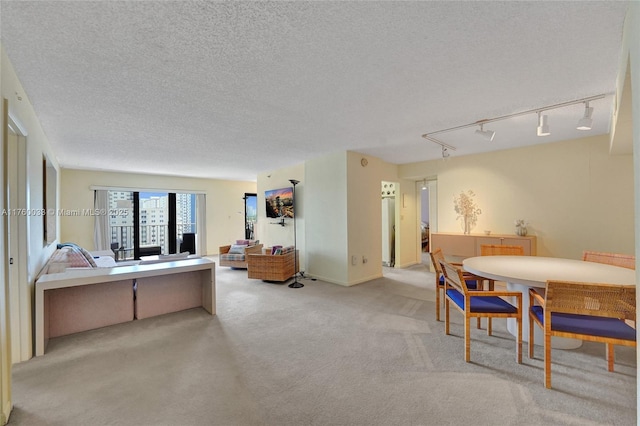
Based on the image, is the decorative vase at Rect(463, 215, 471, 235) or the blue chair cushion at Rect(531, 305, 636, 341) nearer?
the blue chair cushion at Rect(531, 305, 636, 341)

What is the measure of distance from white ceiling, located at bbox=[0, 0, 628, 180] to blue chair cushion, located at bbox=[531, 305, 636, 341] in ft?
6.38

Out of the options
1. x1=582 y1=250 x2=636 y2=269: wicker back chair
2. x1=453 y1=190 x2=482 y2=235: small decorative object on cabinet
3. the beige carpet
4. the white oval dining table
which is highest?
x1=453 y1=190 x2=482 y2=235: small decorative object on cabinet

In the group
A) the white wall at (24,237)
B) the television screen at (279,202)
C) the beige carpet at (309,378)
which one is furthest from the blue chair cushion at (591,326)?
the television screen at (279,202)

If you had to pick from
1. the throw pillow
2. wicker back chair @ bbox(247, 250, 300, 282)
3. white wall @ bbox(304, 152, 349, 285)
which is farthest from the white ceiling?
the throw pillow

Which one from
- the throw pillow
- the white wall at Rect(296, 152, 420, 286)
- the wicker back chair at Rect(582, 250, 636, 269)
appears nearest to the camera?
the wicker back chair at Rect(582, 250, 636, 269)

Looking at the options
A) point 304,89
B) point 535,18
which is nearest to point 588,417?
point 535,18

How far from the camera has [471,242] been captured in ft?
16.3

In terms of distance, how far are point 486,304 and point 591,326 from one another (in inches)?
25.6

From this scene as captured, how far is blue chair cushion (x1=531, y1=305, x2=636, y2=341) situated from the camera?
181cm

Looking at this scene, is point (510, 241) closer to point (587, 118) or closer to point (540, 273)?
point (587, 118)

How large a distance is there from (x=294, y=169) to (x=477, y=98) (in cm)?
415

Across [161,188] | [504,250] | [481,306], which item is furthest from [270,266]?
[161,188]

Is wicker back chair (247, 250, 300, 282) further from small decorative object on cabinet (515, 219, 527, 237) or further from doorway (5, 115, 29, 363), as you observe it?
small decorative object on cabinet (515, 219, 527, 237)

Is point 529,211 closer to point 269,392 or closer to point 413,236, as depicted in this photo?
point 413,236
